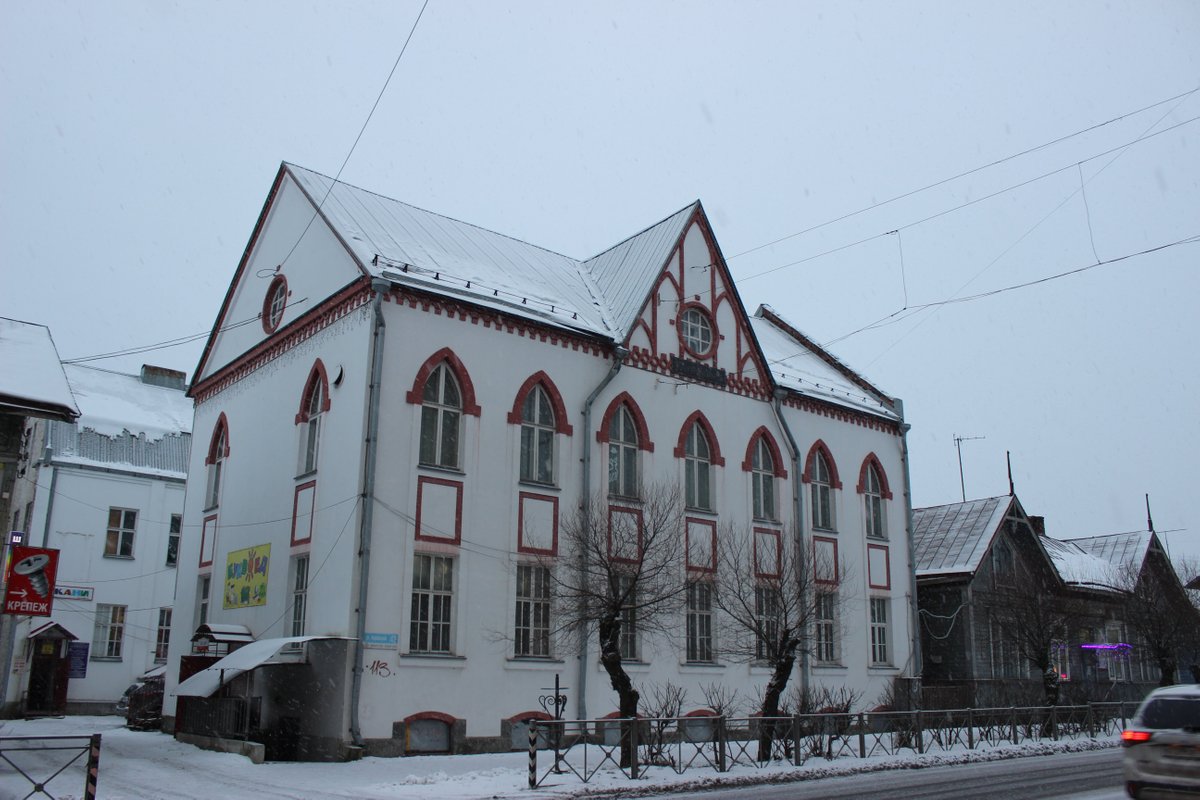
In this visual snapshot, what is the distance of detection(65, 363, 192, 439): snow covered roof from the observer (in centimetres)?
4067

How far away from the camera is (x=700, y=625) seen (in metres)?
27.2

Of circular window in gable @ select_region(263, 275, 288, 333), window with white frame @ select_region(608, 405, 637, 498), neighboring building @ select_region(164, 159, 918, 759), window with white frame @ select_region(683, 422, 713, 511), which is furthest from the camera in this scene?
window with white frame @ select_region(683, 422, 713, 511)

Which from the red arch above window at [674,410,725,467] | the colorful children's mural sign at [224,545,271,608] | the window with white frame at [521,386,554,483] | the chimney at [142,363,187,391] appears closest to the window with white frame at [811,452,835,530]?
the red arch above window at [674,410,725,467]

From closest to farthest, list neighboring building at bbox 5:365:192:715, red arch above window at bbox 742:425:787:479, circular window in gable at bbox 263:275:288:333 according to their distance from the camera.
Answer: circular window in gable at bbox 263:275:288:333 < red arch above window at bbox 742:425:787:479 < neighboring building at bbox 5:365:192:715

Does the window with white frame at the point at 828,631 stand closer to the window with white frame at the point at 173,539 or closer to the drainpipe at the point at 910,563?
the drainpipe at the point at 910,563

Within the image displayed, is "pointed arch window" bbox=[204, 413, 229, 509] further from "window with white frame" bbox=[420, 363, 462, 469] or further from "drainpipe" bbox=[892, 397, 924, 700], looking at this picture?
"drainpipe" bbox=[892, 397, 924, 700]

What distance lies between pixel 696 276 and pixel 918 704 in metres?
13.8

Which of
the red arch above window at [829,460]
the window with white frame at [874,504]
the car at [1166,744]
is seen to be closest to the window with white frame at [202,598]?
the red arch above window at [829,460]

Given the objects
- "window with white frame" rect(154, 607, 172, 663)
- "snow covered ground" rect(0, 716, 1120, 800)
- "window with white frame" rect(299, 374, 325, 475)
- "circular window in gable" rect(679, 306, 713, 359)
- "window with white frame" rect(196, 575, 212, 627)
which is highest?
"circular window in gable" rect(679, 306, 713, 359)

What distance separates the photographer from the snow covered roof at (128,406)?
40.7 meters

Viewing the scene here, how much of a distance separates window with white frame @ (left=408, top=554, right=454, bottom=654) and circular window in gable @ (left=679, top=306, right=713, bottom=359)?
32.0 feet

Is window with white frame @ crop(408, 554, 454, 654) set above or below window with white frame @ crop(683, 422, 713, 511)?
below

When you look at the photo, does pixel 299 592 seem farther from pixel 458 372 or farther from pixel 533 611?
pixel 458 372

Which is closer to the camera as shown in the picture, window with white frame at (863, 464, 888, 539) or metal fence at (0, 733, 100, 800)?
metal fence at (0, 733, 100, 800)
